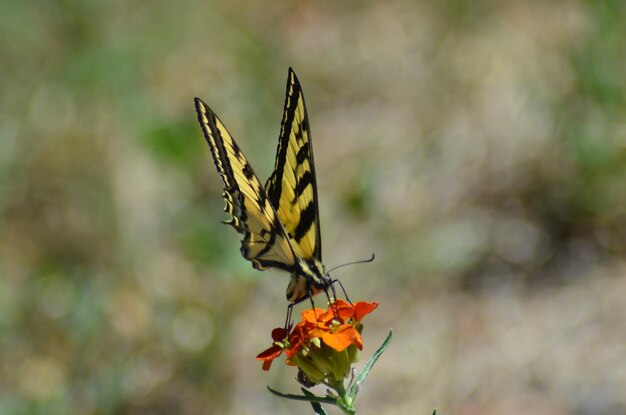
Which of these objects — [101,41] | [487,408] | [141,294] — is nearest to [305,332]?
[487,408]

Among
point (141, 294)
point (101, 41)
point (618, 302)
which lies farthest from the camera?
point (101, 41)

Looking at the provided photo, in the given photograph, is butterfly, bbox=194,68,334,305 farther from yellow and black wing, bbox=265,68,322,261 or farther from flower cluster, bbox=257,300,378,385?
flower cluster, bbox=257,300,378,385

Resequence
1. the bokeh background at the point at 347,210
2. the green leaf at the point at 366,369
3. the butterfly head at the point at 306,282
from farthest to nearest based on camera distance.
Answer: the bokeh background at the point at 347,210 < the butterfly head at the point at 306,282 < the green leaf at the point at 366,369

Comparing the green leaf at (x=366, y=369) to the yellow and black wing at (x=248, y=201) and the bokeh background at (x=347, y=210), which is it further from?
the bokeh background at (x=347, y=210)

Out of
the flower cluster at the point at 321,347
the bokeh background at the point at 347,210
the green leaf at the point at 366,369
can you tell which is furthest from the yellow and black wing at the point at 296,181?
the bokeh background at the point at 347,210

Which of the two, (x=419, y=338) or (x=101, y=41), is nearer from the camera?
(x=419, y=338)

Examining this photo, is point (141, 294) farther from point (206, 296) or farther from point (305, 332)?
point (305, 332)
